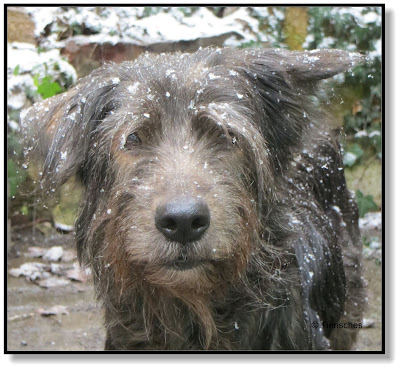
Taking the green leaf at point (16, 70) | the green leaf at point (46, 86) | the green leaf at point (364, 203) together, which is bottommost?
the green leaf at point (364, 203)

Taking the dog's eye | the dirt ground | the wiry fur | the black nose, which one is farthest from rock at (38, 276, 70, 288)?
the black nose

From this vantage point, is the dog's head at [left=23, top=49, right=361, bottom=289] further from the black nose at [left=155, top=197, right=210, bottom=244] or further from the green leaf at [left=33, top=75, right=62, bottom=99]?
the green leaf at [left=33, top=75, right=62, bottom=99]

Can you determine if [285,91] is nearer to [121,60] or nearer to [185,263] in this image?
[185,263]

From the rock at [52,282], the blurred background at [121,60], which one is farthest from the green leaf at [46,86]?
the rock at [52,282]

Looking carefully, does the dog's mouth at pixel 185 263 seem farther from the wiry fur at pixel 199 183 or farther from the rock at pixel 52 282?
the rock at pixel 52 282

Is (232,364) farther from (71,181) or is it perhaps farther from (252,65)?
(252,65)

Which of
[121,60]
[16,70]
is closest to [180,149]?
[121,60]
